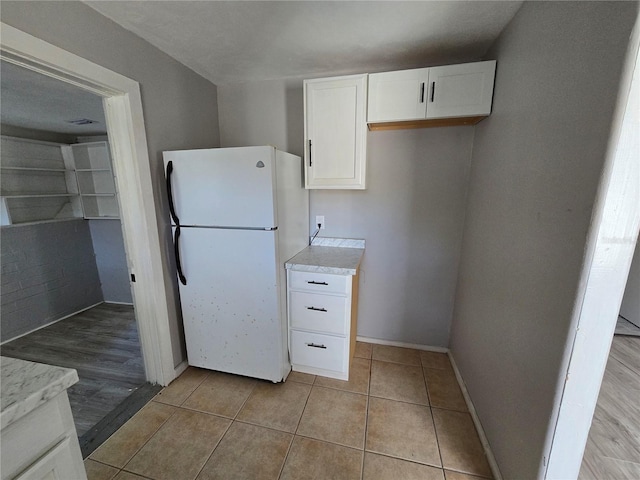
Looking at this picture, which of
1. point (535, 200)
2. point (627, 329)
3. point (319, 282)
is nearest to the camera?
point (535, 200)

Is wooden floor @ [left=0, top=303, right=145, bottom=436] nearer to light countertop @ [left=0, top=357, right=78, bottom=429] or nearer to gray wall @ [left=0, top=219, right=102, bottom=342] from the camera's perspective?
gray wall @ [left=0, top=219, right=102, bottom=342]

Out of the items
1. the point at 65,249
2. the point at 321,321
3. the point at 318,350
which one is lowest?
the point at 318,350

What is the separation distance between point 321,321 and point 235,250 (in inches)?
32.2

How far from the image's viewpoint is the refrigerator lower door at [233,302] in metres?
1.71

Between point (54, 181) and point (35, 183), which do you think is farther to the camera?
point (54, 181)

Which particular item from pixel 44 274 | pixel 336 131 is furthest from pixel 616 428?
pixel 44 274

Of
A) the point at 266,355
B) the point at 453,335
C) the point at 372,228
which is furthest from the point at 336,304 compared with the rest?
the point at 453,335

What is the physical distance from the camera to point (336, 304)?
1.82 meters

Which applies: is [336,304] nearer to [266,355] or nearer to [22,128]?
[266,355]

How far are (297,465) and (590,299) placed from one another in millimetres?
1539

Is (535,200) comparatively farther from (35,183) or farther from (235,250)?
(35,183)

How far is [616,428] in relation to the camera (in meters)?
1.55

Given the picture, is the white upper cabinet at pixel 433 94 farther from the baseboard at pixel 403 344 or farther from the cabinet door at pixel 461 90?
the baseboard at pixel 403 344

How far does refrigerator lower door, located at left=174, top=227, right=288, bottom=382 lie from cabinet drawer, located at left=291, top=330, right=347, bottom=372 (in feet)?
0.38
